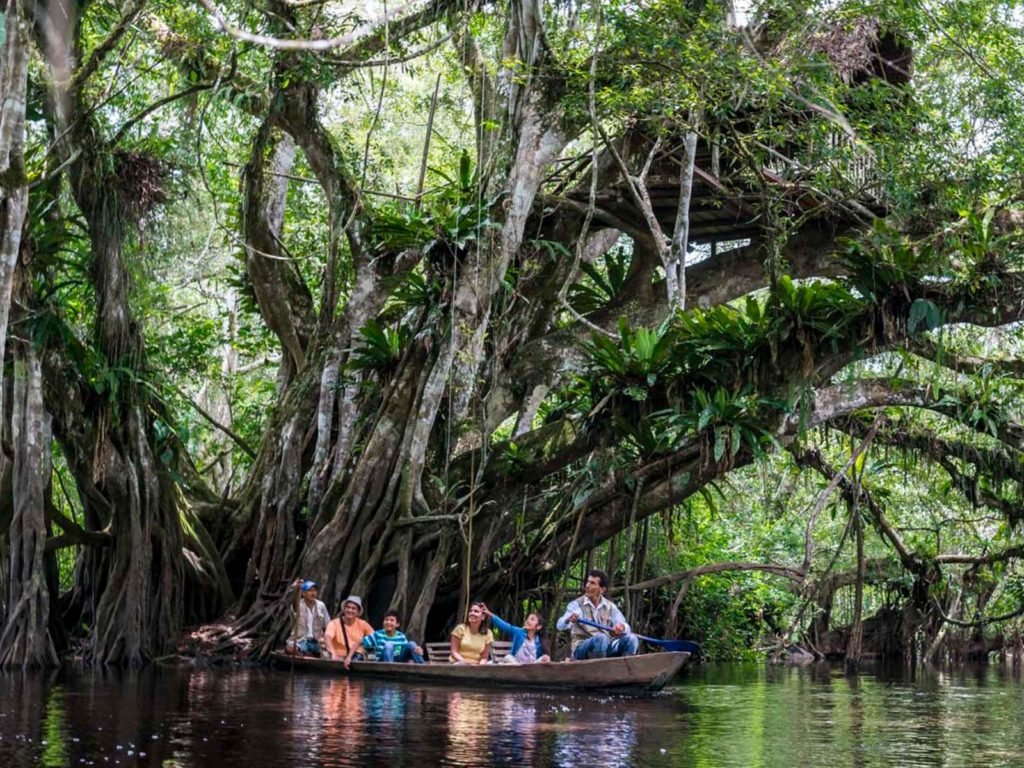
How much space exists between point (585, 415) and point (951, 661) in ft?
30.6

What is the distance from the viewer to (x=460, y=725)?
7.88 m

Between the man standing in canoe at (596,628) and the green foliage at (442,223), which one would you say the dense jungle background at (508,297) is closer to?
the green foliage at (442,223)

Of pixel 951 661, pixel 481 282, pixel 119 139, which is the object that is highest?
pixel 119 139

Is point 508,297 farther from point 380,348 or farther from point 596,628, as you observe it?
point 596,628

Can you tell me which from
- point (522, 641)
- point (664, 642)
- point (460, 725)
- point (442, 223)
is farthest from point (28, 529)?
point (460, 725)

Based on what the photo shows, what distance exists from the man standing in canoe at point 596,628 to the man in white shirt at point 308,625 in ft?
7.69

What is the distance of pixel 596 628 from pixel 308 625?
2.78 metres

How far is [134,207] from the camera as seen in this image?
12.5 metres

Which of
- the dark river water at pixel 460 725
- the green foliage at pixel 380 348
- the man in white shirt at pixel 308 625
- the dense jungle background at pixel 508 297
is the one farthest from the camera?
the green foliage at pixel 380 348

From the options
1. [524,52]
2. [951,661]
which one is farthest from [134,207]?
[951,661]

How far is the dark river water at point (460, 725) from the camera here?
642 cm

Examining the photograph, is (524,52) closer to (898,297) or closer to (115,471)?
(898,297)

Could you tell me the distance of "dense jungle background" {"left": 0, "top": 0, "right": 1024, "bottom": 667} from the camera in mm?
11680

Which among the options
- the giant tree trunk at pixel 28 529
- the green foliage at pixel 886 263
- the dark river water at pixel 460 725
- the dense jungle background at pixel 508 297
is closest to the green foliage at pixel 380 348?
the dense jungle background at pixel 508 297
